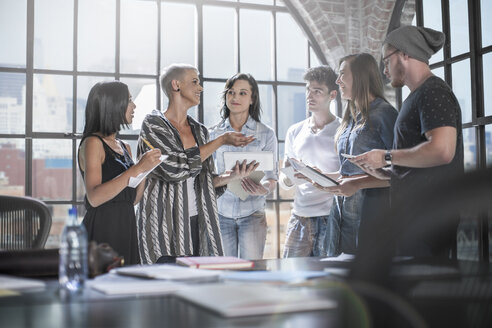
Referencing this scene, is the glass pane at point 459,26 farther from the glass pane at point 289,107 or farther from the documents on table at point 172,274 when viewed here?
the documents on table at point 172,274

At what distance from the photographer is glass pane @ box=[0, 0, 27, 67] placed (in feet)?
13.1

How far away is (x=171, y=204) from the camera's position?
281cm

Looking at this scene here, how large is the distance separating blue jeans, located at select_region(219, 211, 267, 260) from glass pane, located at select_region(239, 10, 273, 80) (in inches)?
70.5

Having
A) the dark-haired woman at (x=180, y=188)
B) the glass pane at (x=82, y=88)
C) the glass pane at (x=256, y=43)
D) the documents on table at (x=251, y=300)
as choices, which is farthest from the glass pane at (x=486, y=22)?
the documents on table at (x=251, y=300)

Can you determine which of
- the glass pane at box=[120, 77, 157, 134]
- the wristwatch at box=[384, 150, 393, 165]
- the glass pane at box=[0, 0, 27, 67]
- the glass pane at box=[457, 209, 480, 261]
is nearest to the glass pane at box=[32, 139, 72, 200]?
the glass pane at box=[120, 77, 157, 134]

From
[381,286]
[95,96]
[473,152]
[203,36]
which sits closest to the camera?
[381,286]

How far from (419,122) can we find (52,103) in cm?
289

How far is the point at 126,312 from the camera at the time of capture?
0.92m

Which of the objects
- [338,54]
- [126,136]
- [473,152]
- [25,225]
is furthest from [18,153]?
[473,152]

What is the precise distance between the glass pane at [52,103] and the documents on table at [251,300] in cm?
331

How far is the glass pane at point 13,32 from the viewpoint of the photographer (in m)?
3.98

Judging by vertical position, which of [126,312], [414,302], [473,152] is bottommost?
[126,312]

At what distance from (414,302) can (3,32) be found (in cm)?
418

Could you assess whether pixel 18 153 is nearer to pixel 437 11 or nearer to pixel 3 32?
pixel 3 32
